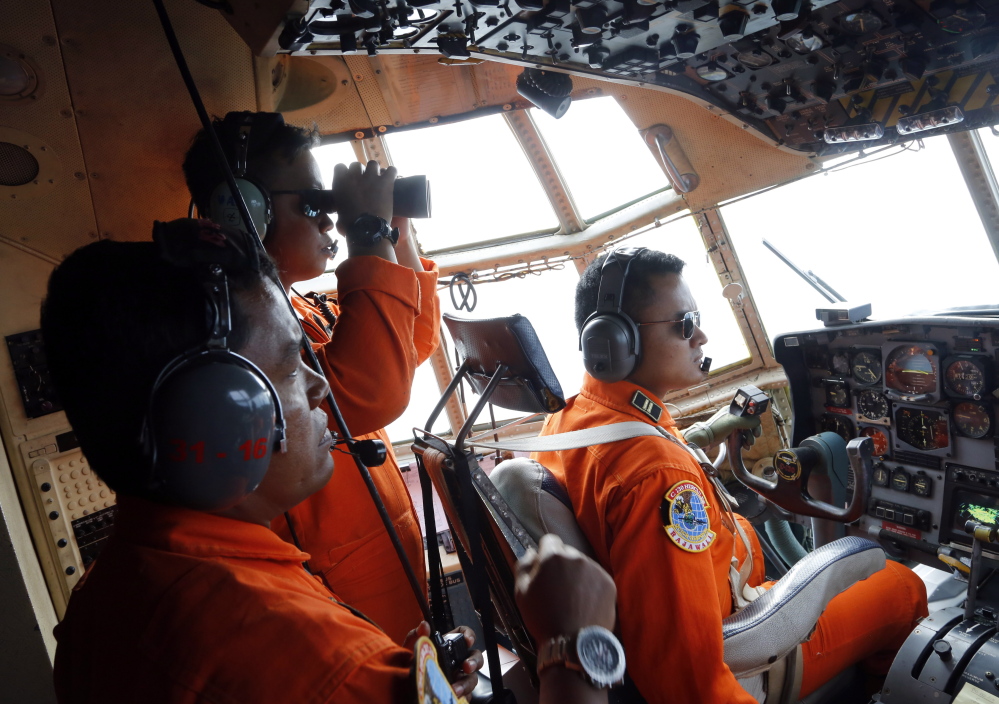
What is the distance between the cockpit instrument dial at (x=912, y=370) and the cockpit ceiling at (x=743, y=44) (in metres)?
1.18

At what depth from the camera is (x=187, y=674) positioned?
1.93 ft

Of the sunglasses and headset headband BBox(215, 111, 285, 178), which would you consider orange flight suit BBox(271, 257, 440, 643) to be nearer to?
headset headband BBox(215, 111, 285, 178)

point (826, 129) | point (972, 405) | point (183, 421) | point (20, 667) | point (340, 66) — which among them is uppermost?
point (340, 66)

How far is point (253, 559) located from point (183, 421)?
Answer: 185 millimetres

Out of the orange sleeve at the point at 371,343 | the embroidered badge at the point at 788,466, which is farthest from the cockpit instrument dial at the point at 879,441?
the orange sleeve at the point at 371,343

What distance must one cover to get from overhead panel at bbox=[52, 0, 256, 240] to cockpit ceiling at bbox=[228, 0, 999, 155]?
155 millimetres

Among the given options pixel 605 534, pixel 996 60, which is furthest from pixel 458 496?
pixel 996 60

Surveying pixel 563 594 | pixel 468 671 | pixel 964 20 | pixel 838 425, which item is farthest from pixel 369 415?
pixel 964 20

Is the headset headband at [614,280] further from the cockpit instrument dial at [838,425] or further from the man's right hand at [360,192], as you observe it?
the cockpit instrument dial at [838,425]

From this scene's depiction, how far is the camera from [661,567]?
48.1 inches

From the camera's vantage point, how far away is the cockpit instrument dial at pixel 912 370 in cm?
214

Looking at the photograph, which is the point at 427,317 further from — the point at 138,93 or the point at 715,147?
the point at 715,147

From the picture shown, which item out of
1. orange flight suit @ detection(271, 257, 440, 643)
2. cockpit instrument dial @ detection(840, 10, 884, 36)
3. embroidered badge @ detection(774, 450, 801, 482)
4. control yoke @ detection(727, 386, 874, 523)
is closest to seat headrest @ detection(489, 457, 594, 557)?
orange flight suit @ detection(271, 257, 440, 643)

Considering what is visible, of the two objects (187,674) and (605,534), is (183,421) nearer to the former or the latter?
(187,674)
